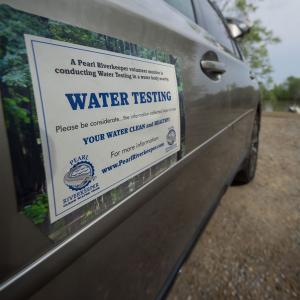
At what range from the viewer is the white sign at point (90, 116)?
22.1 inches

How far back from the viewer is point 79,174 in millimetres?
633

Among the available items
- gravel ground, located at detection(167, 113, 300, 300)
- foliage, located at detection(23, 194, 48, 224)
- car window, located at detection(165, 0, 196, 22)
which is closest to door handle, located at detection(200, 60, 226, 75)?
car window, located at detection(165, 0, 196, 22)

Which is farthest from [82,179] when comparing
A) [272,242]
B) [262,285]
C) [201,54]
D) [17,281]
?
[272,242]

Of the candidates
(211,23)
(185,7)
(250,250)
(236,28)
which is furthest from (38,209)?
(236,28)

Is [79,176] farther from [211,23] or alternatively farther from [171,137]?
[211,23]

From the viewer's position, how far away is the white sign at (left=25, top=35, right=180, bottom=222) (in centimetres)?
56

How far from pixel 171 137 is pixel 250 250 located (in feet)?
5.00

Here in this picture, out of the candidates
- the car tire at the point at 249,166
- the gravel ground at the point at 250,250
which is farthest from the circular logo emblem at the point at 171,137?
the car tire at the point at 249,166

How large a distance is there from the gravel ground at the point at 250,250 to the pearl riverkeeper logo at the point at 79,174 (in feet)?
4.29

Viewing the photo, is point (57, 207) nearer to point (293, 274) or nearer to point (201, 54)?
point (201, 54)

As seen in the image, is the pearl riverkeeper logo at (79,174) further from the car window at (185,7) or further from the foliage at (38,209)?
the car window at (185,7)

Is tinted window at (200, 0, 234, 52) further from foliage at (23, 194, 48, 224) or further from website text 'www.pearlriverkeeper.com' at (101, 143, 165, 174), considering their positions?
foliage at (23, 194, 48, 224)

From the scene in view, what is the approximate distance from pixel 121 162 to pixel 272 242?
1.92 m

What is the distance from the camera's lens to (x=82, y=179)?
2.10ft
